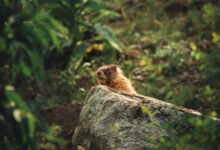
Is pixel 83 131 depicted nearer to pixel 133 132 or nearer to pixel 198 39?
pixel 133 132

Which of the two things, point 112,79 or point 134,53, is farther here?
point 134,53

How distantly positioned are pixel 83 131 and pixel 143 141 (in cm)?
87

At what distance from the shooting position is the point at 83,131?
371cm

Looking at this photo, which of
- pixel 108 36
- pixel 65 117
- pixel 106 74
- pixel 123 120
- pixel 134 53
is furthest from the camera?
pixel 134 53

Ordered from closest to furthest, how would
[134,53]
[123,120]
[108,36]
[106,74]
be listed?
[123,120], [106,74], [108,36], [134,53]

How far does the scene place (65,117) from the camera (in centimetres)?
495

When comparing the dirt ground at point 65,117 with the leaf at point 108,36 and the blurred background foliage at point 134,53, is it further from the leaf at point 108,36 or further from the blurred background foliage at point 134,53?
the leaf at point 108,36

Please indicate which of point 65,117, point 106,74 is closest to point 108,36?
point 106,74

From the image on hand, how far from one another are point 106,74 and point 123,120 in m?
1.36

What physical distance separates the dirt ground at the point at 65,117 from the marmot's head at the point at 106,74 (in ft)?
2.63

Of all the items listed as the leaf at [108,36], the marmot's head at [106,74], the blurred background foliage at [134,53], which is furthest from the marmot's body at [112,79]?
the leaf at [108,36]

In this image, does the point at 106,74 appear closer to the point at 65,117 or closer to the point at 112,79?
the point at 112,79

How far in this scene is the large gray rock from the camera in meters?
3.18

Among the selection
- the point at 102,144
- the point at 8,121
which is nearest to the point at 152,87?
the point at 102,144
